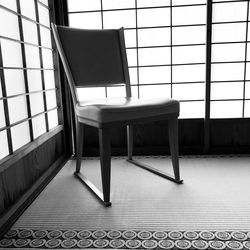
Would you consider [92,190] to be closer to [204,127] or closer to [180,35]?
[204,127]

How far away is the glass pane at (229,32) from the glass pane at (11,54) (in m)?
1.46

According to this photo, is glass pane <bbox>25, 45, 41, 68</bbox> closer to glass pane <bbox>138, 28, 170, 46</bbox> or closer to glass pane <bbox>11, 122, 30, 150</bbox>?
glass pane <bbox>11, 122, 30, 150</bbox>

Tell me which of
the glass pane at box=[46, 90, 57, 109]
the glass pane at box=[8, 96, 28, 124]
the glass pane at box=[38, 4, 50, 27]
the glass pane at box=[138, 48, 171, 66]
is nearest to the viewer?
the glass pane at box=[8, 96, 28, 124]

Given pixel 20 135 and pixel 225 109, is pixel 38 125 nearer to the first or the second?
pixel 20 135

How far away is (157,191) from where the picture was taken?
155cm

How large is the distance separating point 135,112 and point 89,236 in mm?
634

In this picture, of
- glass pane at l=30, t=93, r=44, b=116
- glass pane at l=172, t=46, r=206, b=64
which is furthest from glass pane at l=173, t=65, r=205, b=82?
glass pane at l=30, t=93, r=44, b=116

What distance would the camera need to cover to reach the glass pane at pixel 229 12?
6.78 feet

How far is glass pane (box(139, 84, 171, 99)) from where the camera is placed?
2.28m

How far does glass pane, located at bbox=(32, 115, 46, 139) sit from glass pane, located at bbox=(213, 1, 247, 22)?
59.7 inches

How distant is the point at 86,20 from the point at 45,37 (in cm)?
41

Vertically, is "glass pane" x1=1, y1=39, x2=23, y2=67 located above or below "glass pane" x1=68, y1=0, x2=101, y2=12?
below

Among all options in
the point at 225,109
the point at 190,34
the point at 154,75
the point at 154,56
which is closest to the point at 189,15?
the point at 190,34

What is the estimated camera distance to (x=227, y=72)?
2.20 m
